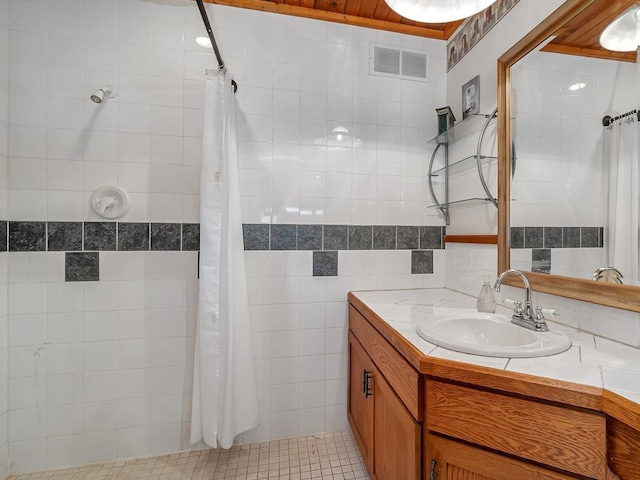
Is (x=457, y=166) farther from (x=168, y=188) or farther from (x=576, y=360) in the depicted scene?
(x=168, y=188)

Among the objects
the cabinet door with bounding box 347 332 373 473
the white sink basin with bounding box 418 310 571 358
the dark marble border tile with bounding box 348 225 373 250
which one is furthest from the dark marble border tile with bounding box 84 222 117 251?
the white sink basin with bounding box 418 310 571 358

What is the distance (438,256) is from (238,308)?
1253 millimetres

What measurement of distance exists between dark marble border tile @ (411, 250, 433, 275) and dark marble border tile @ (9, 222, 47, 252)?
2003 mm

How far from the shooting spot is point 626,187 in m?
0.85

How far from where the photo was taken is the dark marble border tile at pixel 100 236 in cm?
139

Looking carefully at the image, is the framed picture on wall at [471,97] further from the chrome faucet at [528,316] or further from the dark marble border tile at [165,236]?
the dark marble border tile at [165,236]

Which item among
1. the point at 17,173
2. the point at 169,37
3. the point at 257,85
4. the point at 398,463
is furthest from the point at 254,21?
the point at 398,463

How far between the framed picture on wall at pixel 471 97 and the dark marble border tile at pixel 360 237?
848 millimetres

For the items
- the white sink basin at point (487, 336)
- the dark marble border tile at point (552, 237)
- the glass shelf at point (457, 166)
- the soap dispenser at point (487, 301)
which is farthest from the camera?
the glass shelf at point (457, 166)

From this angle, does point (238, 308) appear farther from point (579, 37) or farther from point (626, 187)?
point (579, 37)

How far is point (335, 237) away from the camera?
5.30ft

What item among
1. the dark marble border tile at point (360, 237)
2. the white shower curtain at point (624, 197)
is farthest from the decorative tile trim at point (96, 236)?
the white shower curtain at point (624, 197)

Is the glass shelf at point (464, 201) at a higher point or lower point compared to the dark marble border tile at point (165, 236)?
higher

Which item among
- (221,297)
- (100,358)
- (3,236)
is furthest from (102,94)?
(100,358)
